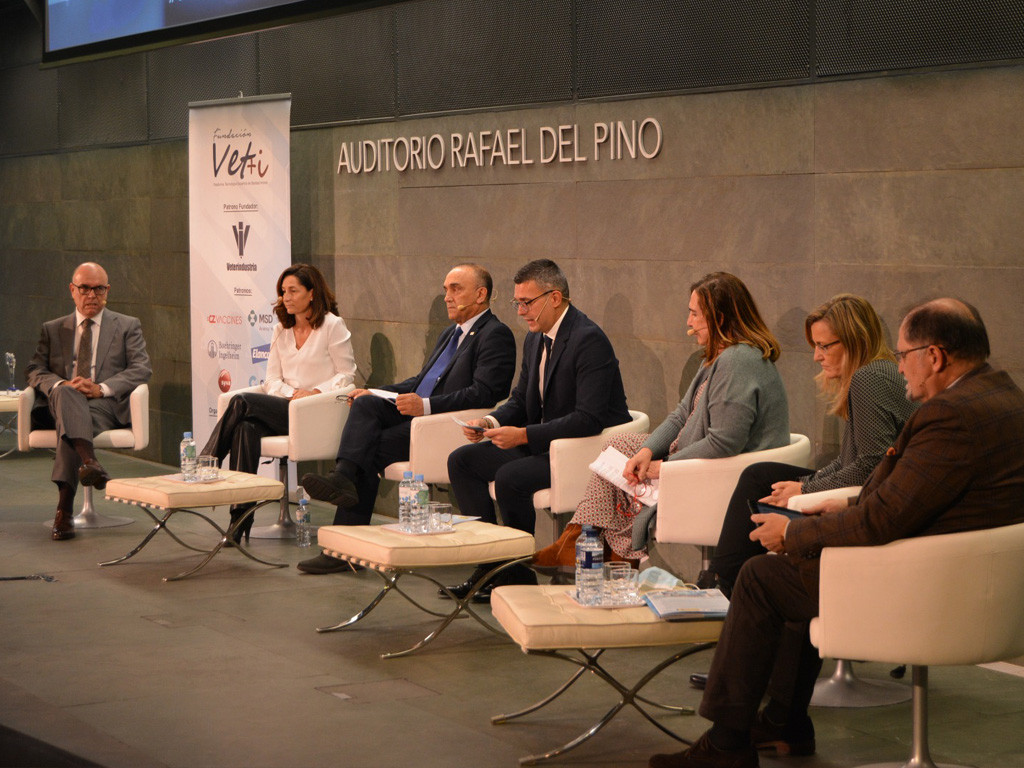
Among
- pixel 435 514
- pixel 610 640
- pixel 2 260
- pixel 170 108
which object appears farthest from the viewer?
pixel 2 260

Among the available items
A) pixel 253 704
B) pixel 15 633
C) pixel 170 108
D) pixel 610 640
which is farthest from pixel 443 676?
pixel 170 108

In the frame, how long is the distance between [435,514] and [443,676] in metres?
0.76

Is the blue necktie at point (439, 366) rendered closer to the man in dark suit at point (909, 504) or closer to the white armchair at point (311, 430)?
the white armchair at point (311, 430)

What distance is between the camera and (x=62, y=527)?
755 cm

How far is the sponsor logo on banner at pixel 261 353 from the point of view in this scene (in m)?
8.27

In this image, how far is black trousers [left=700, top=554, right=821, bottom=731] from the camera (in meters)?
3.76

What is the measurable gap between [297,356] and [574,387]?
81.7 inches

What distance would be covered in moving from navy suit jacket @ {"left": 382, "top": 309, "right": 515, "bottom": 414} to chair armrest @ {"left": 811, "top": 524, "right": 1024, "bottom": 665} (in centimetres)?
321

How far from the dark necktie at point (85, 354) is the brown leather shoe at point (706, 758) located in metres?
5.17

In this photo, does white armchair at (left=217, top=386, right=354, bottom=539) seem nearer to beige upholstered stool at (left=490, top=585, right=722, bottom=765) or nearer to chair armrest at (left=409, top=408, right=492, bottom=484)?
chair armrest at (left=409, top=408, right=492, bottom=484)

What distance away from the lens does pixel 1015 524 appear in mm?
3654

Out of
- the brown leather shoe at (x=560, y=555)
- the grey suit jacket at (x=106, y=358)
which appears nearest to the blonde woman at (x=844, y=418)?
the brown leather shoe at (x=560, y=555)

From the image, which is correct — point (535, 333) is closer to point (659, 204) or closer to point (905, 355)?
point (659, 204)

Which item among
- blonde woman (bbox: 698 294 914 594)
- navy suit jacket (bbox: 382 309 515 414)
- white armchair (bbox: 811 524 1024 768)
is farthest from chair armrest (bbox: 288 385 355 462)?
white armchair (bbox: 811 524 1024 768)
